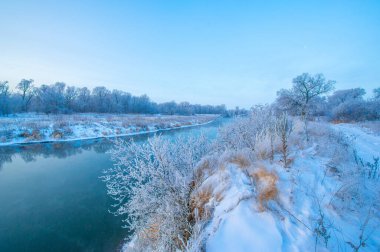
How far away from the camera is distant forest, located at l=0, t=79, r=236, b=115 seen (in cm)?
3575

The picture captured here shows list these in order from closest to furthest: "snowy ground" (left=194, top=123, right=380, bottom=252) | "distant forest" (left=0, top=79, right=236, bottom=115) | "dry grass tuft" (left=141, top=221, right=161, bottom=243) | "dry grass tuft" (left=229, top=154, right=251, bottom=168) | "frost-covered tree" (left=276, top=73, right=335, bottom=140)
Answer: "snowy ground" (left=194, top=123, right=380, bottom=252) < "dry grass tuft" (left=141, top=221, right=161, bottom=243) < "dry grass tuft" (left=229, top=154, right=251, bottom=168) < "frost-covered tree" (left=276, top=73, right=335, bottom=140) < "distant forest" (left=0, top=79, right=236, bottom=115)

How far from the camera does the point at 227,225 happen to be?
209 centimetres

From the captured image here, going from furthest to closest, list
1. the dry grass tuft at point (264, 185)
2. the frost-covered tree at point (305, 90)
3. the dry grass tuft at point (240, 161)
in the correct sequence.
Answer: the frost-covered tree at point (305, 90) → the dry grass tuft at point (240, 161) → the dry grass tuft at point (264, 185)

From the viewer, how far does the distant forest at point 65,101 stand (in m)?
35.8

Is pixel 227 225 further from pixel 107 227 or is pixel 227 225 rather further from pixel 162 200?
pixel 107 227

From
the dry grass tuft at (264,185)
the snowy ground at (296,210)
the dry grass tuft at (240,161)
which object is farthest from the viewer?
the dry grass tuft at (240,161)

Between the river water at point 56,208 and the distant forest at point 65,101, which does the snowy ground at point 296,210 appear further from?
the distant forest at point 65,101

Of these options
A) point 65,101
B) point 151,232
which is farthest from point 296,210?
point 65,101

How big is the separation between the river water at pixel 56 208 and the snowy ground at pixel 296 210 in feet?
12.6

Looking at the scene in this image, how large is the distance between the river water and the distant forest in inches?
1304

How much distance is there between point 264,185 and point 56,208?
7498 millimetres

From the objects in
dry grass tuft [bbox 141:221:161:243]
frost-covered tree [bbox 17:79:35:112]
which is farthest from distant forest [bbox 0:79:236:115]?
dry grass tuft [bbox 141:221:161:243]

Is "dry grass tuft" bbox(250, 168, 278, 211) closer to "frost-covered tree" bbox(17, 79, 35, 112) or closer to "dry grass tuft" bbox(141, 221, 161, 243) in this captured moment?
"dry grass tuft" bbox(141, 221, 161, 243)

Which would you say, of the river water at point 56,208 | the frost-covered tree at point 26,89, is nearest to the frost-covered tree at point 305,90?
the river water at point 56,208
